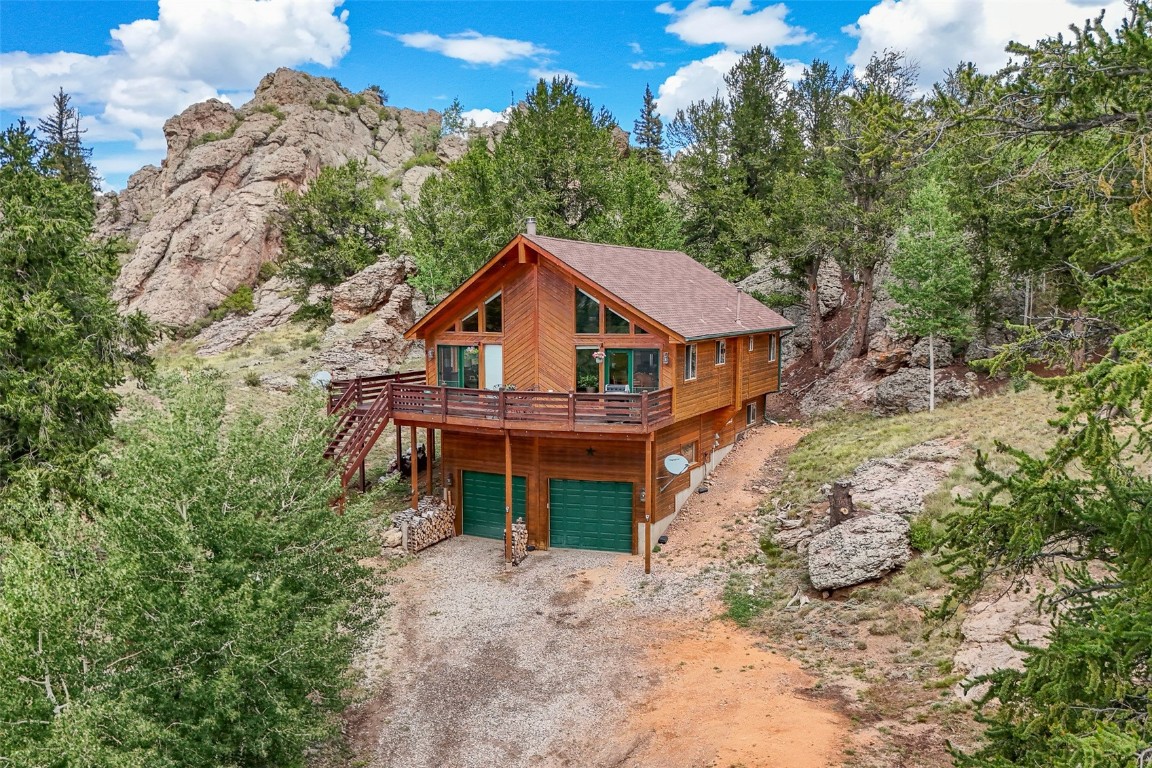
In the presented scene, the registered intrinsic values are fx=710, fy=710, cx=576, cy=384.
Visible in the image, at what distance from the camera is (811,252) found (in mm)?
32188

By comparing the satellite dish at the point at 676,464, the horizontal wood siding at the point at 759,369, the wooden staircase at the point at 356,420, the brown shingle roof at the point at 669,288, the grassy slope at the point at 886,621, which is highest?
the brown shingle roof at the point at 669,288

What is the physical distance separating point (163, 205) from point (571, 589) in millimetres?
57453

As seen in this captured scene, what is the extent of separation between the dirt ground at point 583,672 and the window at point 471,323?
6.64 metres

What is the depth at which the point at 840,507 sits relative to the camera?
1780 cm

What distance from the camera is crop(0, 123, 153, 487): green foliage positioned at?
1673cm

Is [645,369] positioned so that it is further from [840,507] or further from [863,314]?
[863,314]

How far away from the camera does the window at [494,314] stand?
21.4 meters

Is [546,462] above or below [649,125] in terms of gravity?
below

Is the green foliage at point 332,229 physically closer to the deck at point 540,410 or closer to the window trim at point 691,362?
the deck at point 540,410

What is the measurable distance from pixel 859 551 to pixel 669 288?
35.4 ft

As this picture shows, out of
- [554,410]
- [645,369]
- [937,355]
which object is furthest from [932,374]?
[554,410]

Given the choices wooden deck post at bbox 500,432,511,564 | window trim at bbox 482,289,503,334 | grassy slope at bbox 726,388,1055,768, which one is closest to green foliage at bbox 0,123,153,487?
window trim at bbox 482,289,503,334

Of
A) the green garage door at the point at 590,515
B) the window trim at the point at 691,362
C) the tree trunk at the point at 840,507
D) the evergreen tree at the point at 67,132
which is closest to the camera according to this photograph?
the tree trunk at the point at 840,507

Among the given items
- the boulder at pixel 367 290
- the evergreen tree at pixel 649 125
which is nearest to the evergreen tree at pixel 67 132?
the boulder at pixel 367 290
